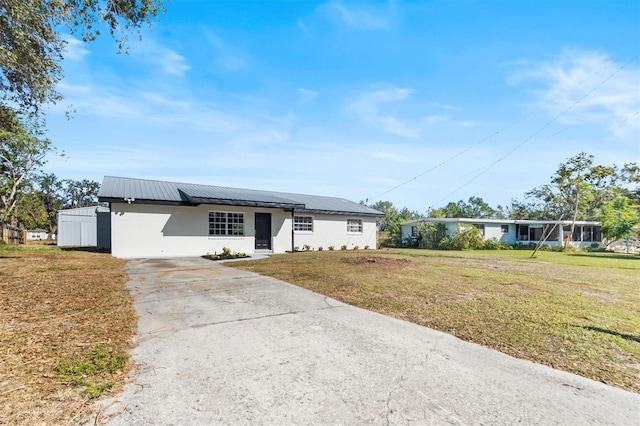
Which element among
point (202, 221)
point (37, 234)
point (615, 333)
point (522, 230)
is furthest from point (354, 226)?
point (37, 234)

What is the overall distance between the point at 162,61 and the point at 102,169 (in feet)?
48.4

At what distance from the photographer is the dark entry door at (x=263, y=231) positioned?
17359 mm

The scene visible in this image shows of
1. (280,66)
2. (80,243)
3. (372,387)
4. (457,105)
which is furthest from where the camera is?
(80,243)

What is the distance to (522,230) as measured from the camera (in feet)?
101

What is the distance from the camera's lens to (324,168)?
24.1 meters

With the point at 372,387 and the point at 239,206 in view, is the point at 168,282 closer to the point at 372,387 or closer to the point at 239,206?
the point at 372,387

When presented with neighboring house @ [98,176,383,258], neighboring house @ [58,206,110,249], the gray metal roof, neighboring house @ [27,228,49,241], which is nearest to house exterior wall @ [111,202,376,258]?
neighboring house @ [98,176,383,258]

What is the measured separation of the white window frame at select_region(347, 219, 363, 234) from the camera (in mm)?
21891

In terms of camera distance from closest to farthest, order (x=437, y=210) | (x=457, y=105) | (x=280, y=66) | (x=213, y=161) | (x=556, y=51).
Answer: (x=556, y=51), (x=280, y=66), (x=457, y=105), (x=213, y=161), (x=437, y=210)

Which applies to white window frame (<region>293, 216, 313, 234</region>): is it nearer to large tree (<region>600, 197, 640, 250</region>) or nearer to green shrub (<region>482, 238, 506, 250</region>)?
green shrub (<region>482, 238, 506, 250</region>)

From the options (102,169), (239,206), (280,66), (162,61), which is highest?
(280,66)

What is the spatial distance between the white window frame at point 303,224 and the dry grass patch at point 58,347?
43.1 feet

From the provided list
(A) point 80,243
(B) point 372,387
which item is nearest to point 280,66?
(B) point 372,387

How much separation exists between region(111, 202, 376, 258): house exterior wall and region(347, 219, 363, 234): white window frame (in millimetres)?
4238
